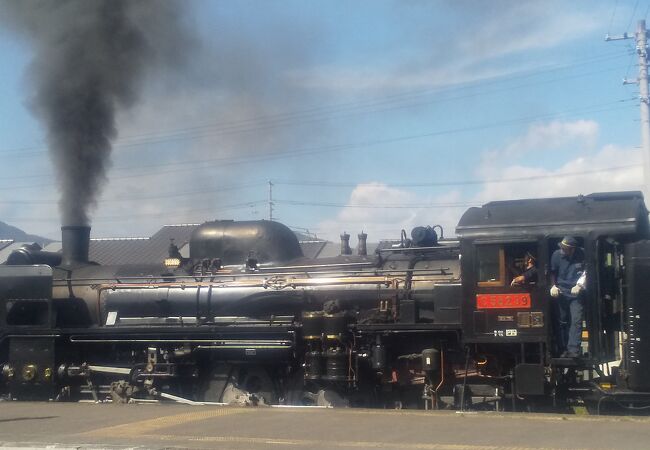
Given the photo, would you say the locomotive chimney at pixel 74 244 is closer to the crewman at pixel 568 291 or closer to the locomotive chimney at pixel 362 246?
the locomotive chimney at pixel 362 246

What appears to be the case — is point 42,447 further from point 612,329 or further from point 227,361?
point 612,329

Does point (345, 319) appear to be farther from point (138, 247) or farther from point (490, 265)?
point (138, 247)

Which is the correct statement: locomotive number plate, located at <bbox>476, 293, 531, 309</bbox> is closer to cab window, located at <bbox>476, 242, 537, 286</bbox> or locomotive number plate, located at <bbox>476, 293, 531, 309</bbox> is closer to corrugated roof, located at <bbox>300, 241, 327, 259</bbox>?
cab window, located at <bbox>476, 242, 537, 286</bbox>

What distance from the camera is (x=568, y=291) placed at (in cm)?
985

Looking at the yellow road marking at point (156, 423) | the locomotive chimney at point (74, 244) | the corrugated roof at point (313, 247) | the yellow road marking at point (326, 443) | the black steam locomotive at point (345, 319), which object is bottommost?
the yellow road marking at point (156, 423)

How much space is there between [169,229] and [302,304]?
42210mm

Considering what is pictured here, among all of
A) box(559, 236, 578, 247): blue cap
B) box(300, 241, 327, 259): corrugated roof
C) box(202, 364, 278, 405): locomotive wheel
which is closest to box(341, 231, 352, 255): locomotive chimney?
box(202, 364, 278, 405): locomotive wheel

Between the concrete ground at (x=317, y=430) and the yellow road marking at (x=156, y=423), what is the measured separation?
12 mm

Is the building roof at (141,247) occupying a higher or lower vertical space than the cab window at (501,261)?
higher

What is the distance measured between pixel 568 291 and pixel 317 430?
365cm

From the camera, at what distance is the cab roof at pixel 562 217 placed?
9.80 metres

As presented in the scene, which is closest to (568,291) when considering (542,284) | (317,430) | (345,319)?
(542,284)

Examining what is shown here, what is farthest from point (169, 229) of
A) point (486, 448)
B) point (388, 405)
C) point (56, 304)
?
point (486, 448)

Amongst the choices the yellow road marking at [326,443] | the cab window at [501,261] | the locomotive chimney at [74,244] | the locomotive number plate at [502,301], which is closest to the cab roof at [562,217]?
the cab window at [501,261]
